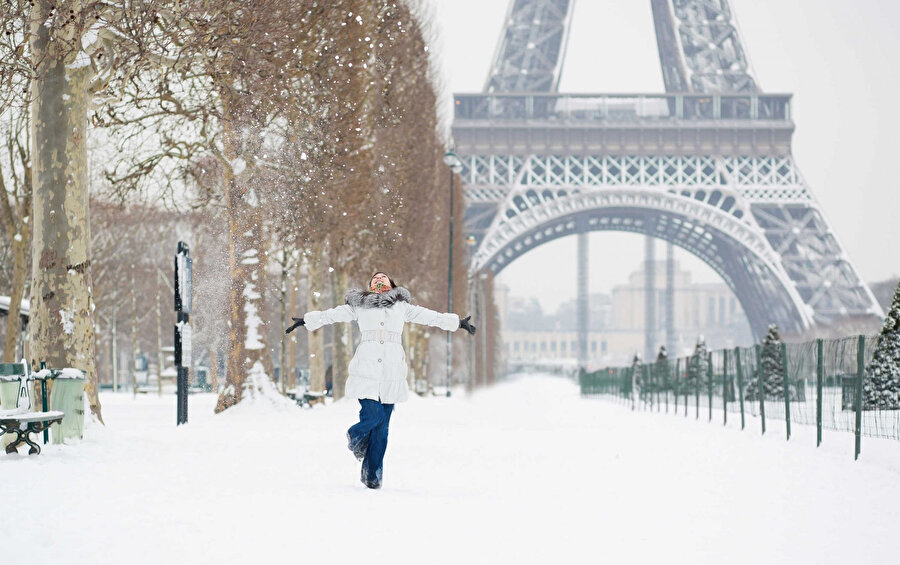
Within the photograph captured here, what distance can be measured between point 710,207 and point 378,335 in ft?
221

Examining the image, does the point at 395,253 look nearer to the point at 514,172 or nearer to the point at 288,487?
the point at 288,487

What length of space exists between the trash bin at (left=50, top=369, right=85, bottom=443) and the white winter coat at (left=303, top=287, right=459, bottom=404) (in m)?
3.77

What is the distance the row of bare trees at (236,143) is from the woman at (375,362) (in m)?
3.37

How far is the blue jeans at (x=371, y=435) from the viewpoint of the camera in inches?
339

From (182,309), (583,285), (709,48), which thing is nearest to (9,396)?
(182,309)

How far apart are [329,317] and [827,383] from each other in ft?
24.7

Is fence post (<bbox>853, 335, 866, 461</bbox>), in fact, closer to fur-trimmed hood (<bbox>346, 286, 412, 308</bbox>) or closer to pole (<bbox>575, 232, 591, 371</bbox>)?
fur-trimmed hood (<bbox>346, 286, 412, 308</bbox>)

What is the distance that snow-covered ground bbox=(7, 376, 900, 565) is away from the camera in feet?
20.0

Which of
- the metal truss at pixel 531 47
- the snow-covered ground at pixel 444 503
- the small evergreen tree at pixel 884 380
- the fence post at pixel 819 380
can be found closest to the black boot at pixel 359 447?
the snow-covered ground at pixel 444 503

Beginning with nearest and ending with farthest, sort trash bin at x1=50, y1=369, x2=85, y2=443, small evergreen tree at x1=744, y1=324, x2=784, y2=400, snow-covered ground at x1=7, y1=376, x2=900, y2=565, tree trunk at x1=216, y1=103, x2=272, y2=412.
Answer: snow-covered ground at x1=7, y1=376, x2=900, y2=565 → trash bin at x1=50, y1=369, x2=85, y2=443 → tree trunk at x1=216, y1=103, x2=272, y2=412 → small evergreen tree at x1=744, y1=324, x2=784, y2=400

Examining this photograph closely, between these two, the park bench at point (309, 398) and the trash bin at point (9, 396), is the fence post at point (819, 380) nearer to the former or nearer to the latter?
the trash bin at point (9, 396)

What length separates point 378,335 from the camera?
341 inches

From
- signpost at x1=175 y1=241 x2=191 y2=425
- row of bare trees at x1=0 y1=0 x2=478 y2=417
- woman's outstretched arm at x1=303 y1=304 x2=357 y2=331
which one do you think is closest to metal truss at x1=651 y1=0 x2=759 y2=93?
row of bare trees at x1=0 y1=0 x2=478 y2=417

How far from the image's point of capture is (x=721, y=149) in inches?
3073
